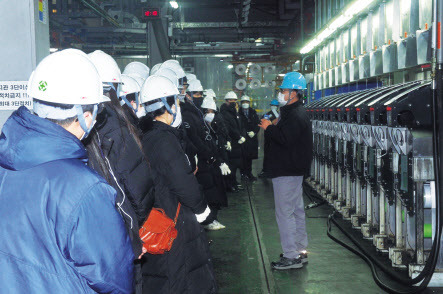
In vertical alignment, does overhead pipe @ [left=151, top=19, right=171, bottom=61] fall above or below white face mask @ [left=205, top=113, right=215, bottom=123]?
above

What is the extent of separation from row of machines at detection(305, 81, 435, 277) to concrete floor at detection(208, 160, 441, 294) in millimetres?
394

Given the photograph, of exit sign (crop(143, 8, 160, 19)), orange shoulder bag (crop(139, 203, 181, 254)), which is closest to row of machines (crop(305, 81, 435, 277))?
orange shoulder bag (crop(139, 203, 181, 254))

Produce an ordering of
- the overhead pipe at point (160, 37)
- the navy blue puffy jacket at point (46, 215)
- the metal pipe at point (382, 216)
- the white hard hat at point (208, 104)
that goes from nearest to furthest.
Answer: the navy blue puffy jacket at point (46, 215) → the metal pipe at point (382, 216) → the white hard hat at point (208, 104) → the overhead pipe at point (160, 37)

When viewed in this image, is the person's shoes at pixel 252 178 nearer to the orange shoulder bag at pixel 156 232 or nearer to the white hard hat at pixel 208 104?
the white hard hat at pixel 208 104

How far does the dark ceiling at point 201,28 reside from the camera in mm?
14031

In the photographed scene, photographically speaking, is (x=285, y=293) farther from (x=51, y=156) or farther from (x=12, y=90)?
(x=51, y=156)

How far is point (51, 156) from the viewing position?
1.66 m

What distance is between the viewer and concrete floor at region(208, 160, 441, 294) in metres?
4.79

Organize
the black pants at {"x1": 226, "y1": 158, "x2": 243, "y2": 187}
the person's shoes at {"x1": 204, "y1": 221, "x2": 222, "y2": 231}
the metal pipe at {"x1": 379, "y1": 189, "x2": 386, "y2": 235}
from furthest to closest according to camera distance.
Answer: the black pants at {"x1": 226, "y1": 158, "x2": 243, "y2": 187} → the person's shoes at {"x1": 204, "y1": 221, "x2": 222, "y2": 231} → the metal pipe at {"x1": 379, "y1": 189, "x2": 386, "y2": 235}

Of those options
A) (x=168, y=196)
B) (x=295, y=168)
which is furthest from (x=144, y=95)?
(x=295, y=168)

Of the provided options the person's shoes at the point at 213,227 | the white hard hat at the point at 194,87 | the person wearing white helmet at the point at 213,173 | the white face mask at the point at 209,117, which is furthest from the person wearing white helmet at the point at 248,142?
the person's shoes at the point at 213,227

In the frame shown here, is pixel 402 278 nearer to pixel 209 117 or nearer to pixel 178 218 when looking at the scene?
pixel 178 218

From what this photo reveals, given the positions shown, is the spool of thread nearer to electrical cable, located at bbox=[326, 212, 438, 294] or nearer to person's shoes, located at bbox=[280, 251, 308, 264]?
electrical cable, located at bbox=[326, 212, 438, 294]

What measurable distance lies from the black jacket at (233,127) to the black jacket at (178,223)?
7.10 meters
